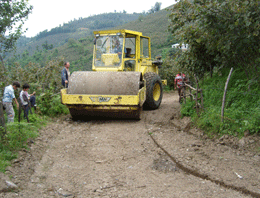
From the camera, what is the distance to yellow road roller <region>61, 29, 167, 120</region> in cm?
769

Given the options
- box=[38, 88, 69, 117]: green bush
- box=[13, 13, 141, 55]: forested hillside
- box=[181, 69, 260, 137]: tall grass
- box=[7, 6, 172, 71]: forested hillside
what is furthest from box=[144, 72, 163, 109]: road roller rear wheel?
box=[13, 13, 141, 55]: forested hillside

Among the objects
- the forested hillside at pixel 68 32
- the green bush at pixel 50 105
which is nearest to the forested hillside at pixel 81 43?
the forested hillside at pixel 68 32

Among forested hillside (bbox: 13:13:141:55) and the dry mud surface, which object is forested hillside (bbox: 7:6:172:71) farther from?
the dry mud surface

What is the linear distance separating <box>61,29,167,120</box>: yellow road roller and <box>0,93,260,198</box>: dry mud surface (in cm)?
82

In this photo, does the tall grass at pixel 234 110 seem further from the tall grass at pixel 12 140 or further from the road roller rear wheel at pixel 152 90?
the tall grass at pixel 12 140

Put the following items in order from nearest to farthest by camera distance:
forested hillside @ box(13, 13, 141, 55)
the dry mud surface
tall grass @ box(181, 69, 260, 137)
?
the dry mud surface
tall grass @ box(181, 69, 260, 137)
forested hillside @ box(13, 13, 141, 55)

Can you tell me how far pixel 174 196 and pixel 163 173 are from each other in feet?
2.64

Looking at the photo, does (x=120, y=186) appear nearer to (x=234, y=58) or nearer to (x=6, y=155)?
(x=6, y=155)

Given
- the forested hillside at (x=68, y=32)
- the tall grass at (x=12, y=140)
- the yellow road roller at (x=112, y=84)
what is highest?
the forested hillside at (x=68, y=32)

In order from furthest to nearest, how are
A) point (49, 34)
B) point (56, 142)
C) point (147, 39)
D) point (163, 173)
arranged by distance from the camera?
point (49, 34) < point (147, 39) < point (56, 142) < point (163, 173)

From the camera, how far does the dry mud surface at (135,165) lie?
12.9 feet

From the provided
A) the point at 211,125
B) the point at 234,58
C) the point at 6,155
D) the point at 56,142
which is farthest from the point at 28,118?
the point at 234,58

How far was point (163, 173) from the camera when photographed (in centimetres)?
454

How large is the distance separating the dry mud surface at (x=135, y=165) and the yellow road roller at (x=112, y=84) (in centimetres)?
82
